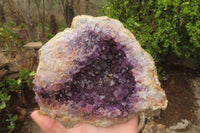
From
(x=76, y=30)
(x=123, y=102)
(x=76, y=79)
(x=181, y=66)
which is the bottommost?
(x=181, y=66)

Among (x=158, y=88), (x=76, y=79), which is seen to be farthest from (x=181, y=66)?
(x=76, y=79)

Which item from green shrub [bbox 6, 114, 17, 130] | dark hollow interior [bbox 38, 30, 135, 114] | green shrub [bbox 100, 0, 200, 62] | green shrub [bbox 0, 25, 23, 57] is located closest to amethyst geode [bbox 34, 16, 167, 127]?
dark hollow interior [bbox 38, 30, 135, 114]

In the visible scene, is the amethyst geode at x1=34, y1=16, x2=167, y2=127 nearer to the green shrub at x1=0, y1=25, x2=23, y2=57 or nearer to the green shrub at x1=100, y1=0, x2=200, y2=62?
the green shrub at x1=100, y1=0, x2=200, y2=62

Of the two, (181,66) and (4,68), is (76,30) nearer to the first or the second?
(4,68)

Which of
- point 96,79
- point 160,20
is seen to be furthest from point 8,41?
point 160,20

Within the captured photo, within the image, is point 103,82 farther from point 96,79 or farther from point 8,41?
point 8,41

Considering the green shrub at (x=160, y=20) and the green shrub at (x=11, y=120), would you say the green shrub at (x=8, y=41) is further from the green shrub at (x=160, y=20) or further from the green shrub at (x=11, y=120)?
the green shrub at (x=160, y=20)
